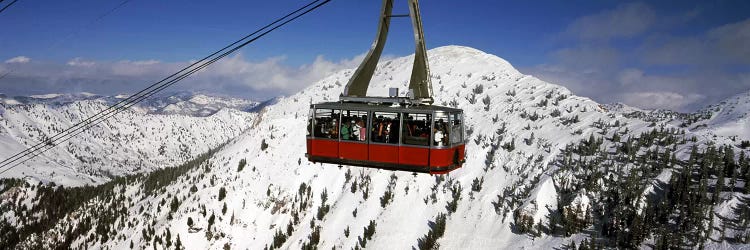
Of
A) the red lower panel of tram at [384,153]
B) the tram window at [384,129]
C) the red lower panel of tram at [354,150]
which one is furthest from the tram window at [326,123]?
the red lower panel of tram at [384,153]

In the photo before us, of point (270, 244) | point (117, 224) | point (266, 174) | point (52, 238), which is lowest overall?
point (52, 238)

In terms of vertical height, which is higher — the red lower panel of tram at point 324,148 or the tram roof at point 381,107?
the tram roof at point 381,107

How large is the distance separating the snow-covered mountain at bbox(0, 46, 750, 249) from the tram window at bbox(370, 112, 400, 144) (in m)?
15.4

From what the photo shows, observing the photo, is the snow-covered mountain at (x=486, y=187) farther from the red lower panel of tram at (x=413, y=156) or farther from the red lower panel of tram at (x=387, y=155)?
the red lower panel of tram at (x=413, y=156)

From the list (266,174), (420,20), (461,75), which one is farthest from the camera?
(461,75)

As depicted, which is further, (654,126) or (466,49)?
(466,49)

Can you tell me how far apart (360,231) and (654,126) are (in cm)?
2633

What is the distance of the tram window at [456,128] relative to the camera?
15.5m

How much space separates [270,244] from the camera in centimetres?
4069

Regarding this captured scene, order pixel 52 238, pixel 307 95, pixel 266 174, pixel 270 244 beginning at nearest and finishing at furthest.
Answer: pixel 270 244, pixel 266 174, pixel 307 95, pixel 52 238

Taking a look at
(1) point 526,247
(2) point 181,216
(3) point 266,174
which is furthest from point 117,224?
(1) point 526,247

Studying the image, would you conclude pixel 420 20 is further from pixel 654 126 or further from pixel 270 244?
pixel 270 244

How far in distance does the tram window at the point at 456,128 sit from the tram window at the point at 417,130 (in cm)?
101

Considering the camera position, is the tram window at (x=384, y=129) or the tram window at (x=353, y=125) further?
the tram window at (x=353, y=125)
